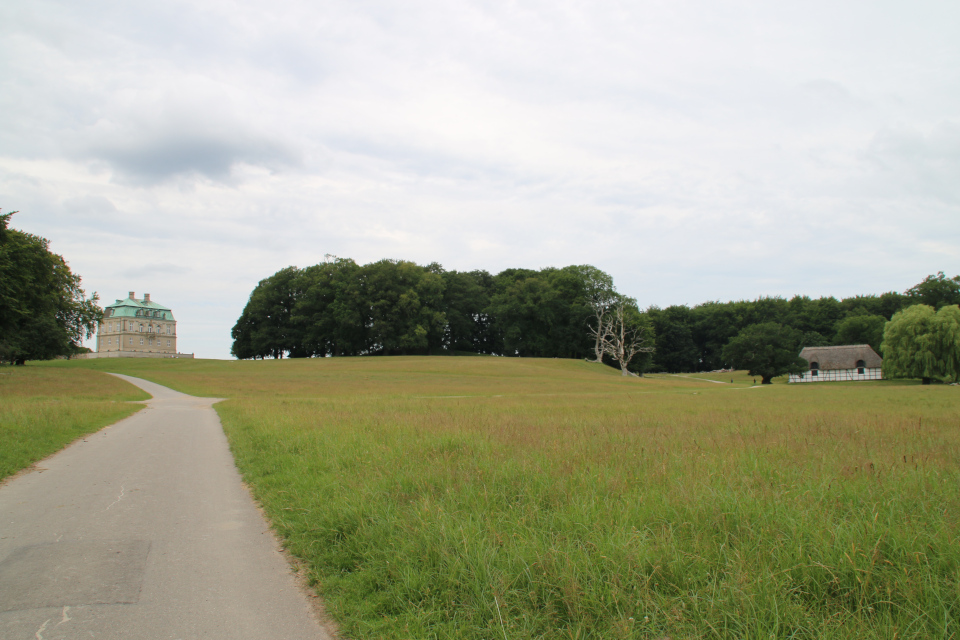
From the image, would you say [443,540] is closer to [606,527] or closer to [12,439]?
[606,527]

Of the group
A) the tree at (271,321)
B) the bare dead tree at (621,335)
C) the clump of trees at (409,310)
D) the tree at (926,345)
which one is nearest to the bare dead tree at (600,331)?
the bare dead tree at (621,335)

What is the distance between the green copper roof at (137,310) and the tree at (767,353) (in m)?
130

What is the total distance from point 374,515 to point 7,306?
37836 millimetres

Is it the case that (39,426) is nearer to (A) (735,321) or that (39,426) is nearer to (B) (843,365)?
(B) (843,365)

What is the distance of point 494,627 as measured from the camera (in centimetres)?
360

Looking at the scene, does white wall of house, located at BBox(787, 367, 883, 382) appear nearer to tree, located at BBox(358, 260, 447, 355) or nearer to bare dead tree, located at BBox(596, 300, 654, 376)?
bare dead tree, located at BBox(596, 300, 654, 376)

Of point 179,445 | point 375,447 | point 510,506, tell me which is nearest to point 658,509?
point 510,506

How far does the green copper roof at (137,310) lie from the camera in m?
130

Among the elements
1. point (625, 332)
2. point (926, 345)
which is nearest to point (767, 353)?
point (926, 345)

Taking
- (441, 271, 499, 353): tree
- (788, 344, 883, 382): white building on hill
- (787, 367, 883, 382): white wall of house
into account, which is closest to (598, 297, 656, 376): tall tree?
(441, 271, 499, 353): tree

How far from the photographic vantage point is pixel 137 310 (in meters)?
130

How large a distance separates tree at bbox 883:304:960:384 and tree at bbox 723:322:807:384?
12.2 m

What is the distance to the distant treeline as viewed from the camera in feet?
283

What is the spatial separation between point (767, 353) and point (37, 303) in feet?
269
